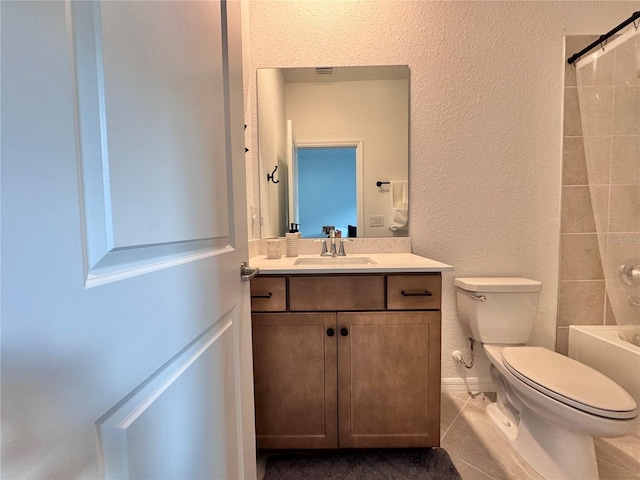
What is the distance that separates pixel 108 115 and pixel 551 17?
2.35 metres

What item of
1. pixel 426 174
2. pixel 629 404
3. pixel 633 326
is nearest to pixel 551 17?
pixel 426 174

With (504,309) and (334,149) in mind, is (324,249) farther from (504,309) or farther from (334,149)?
(504,309)

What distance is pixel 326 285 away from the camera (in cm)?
125

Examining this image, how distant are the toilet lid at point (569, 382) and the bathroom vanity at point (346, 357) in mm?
382

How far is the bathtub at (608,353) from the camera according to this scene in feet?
4.63

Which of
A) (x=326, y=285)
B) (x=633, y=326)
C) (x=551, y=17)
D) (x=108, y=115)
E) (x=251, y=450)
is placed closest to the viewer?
(x=108, y=115)

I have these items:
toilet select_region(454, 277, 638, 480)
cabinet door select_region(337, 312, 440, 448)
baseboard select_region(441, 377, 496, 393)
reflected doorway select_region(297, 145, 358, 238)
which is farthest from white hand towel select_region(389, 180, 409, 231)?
baseboard select_region(441, 377, 496, 393)

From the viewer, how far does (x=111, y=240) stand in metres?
0.39

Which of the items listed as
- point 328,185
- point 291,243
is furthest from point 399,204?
point 291,243

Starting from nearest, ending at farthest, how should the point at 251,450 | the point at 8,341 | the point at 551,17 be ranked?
1. the point at 8,341
2. the point at 251,450
3. the point at 551,17

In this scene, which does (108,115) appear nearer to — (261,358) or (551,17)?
(261,358)

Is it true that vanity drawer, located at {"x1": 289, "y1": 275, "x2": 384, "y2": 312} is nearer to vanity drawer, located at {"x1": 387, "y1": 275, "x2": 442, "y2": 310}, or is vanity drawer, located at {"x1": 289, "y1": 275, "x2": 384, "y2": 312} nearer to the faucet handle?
vanity drawer, located at {"x1": 387, "y1": 275, "x2": 442, "y2": 310}

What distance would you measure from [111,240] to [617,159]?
2.24 m

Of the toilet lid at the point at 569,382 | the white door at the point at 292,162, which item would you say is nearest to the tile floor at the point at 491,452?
the toilet lid at the point at 569,382
